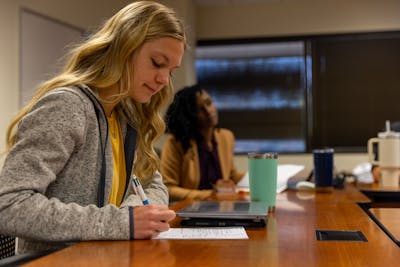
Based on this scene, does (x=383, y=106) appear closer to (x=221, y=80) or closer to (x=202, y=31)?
(x=221, y=80)

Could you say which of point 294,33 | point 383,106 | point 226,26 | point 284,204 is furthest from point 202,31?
point 284,204

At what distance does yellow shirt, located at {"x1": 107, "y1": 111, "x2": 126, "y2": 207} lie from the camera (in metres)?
1.30

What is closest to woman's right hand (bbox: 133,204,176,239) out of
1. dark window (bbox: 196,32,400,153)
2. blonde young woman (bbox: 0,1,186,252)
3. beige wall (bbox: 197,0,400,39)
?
blonde young woman (bbox: 0,1,186,252)

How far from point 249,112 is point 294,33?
0.93 m

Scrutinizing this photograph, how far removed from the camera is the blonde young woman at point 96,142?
941 mm

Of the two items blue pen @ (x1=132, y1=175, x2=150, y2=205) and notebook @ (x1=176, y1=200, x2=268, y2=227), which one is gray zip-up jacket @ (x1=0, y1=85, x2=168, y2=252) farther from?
notebook @ (x1=176, y1=200, x2=268, y2=227)

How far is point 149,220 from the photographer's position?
38.7 inches

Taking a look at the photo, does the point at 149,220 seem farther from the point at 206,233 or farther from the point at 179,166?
the point at 179,166

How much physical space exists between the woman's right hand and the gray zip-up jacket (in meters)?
0.02

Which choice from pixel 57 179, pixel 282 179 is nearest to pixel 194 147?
pixel 282 179

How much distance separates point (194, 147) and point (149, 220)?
185cm

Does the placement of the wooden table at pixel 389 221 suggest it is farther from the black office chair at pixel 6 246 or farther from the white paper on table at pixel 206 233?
the black office chair at pixel 6 246

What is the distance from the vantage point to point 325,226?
46.2 inches

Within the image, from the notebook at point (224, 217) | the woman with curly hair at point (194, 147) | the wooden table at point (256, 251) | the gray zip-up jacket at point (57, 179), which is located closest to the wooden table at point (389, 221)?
the wooden table at point (256, 251)
